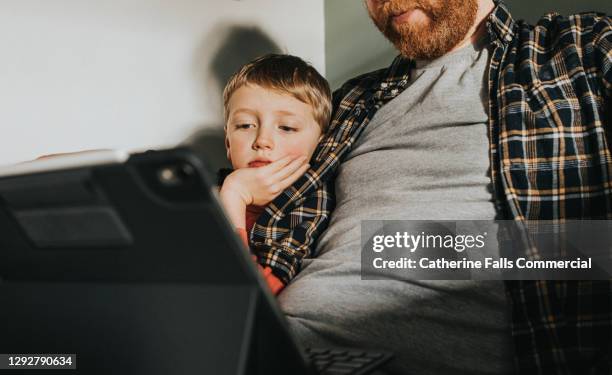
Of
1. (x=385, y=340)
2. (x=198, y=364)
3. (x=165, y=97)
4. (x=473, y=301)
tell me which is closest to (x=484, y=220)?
(x=473, y=301)

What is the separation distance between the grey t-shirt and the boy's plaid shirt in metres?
0.03

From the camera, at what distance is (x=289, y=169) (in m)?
1.13

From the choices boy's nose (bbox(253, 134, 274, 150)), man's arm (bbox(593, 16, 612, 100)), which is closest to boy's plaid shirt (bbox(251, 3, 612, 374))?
man's arm (bbox(593, 16, 612, 100))

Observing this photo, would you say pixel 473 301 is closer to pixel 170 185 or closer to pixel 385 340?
pixel 385 340

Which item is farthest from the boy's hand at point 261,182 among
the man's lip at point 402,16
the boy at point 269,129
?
the man's lip at point 402,16

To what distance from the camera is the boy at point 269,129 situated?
1108 millimetres

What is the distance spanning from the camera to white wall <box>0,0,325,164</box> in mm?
1124

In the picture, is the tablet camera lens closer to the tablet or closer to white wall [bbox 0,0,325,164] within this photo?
the tablet

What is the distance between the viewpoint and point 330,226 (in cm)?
103

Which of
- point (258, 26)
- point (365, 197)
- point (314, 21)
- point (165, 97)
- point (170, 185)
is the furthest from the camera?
point (314, 21)

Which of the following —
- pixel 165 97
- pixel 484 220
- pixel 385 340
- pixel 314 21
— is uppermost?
pixel 314 21

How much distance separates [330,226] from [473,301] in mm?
325

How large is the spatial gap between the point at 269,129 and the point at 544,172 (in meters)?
0.55

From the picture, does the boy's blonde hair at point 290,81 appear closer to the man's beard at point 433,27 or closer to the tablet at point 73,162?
the man's beard at point 433,27
